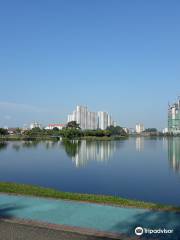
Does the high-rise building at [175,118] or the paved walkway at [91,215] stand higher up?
the high-rise building at [175,118]

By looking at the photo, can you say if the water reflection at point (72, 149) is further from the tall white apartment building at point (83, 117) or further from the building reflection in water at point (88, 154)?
the tall white apartment building at point (83, 117)

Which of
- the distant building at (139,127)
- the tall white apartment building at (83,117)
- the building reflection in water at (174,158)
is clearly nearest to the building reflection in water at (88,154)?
the building reflection in water at (174,158)

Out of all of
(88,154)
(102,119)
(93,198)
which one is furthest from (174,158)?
(102,119)

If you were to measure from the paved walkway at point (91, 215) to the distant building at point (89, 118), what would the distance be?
330 feet

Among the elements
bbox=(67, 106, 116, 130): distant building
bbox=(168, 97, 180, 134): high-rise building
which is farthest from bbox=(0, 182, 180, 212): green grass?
bbox=(168, 97, 180, 134): high-rise building

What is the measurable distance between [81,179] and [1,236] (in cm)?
814

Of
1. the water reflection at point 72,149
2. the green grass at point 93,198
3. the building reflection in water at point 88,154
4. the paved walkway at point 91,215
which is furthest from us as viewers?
the water reflection at point 72,149

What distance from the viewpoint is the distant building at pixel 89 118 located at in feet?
362

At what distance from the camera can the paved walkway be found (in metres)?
4.25

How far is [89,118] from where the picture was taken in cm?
11531

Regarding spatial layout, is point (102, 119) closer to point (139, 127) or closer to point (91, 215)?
point (139, 127)

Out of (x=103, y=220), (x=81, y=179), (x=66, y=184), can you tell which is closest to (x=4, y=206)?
(x=103, y=220)

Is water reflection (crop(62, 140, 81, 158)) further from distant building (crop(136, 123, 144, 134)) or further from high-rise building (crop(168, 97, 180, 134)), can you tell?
distant building (crop(136, 123, 144, 134))

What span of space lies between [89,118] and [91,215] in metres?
111
